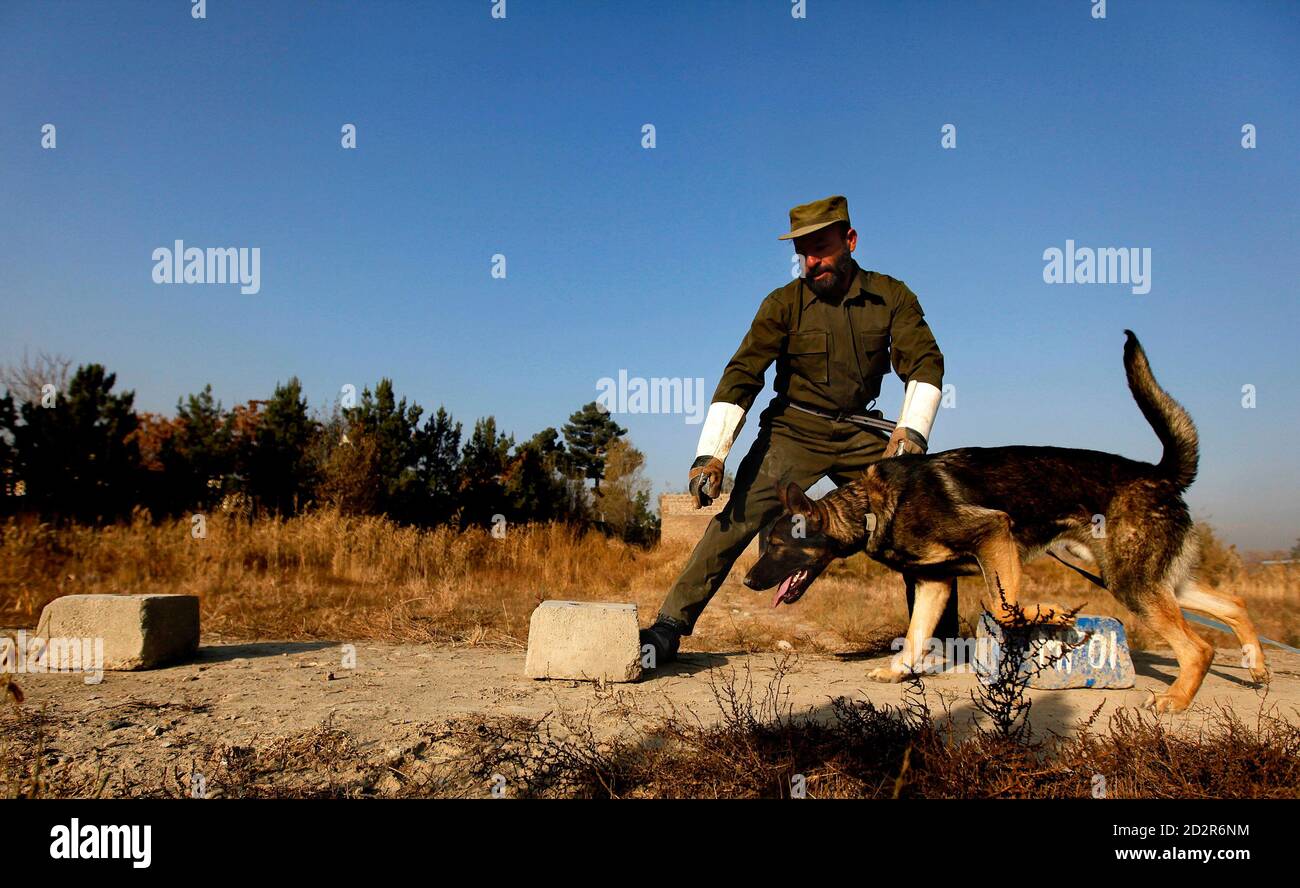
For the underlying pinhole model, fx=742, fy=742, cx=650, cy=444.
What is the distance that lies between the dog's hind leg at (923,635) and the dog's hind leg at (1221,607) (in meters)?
1.29

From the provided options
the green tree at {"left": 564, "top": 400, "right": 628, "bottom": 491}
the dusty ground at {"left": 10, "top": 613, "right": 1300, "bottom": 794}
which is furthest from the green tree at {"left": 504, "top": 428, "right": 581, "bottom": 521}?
the dusty ground at {"left": 10, "top": 613, "right": 1300, "bottom": 794}

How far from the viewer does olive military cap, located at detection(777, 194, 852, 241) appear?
16.8 feet

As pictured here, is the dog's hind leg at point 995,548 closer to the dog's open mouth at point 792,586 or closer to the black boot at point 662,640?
the dog's open mouth at point 792,586

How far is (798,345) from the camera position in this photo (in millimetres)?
5410

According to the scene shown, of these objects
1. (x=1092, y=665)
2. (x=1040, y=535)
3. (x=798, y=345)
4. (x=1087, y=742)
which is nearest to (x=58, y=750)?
(x=1087, y=742)

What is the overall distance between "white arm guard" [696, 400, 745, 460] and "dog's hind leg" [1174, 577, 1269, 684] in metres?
2.82

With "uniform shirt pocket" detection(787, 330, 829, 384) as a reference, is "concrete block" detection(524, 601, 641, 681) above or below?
below

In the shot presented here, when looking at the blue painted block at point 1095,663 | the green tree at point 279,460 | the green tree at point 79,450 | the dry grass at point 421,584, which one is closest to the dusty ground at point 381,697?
the blue painted block at point 1095,663

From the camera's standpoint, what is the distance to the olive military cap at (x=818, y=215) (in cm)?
512

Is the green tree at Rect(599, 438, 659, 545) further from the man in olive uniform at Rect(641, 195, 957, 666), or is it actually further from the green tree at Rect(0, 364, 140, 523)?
the man in olive uniform at Rect(641, 195, 957, 666)
